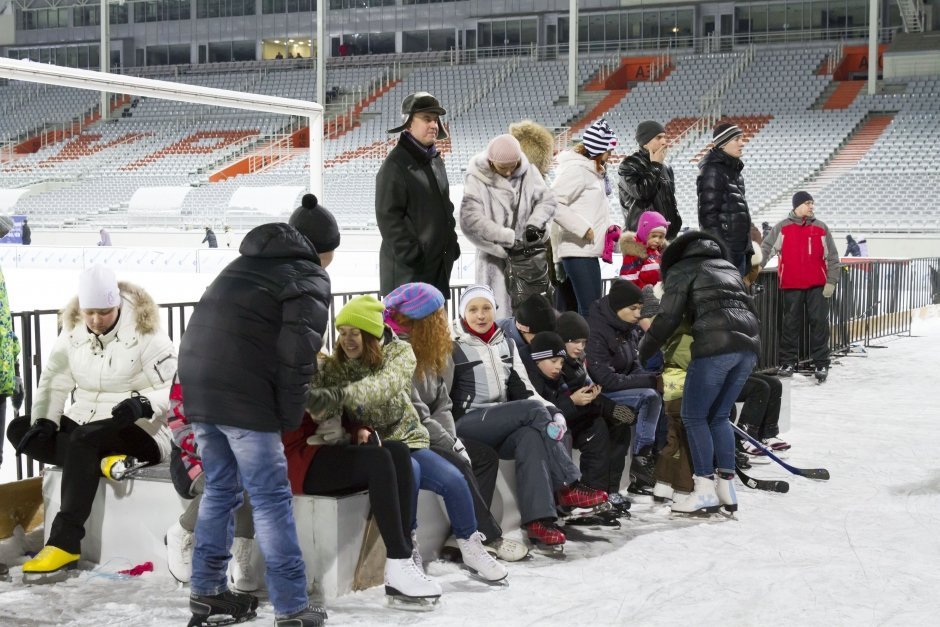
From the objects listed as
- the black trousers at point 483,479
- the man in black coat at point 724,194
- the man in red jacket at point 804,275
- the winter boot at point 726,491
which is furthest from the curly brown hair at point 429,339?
the man in red jacket at point 804,275

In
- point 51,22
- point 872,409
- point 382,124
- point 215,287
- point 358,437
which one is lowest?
point 872,409

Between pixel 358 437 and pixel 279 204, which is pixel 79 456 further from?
pixel 279 204

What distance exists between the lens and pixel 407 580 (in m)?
4.09

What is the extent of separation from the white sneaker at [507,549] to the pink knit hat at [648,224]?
9.30ft

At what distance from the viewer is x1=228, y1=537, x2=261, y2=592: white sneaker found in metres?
4.28

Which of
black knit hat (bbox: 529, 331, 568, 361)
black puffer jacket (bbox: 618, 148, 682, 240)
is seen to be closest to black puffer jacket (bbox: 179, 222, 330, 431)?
black knit hat (bbox: 529, 331, 568, 361)

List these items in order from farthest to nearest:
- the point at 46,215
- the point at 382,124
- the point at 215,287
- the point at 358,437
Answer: the point at 382,124 → the point at 46,215 → the point at 358,437 → the point at 215,287

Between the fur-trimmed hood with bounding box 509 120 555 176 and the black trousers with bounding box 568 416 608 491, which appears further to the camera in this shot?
the fur-trimmed hood with bounding box 509 120 555 176

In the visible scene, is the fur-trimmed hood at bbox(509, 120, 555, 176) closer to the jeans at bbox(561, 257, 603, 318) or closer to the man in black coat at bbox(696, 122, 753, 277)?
the jeans at bbox(561, 257, 603, 318)

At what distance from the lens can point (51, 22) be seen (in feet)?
172

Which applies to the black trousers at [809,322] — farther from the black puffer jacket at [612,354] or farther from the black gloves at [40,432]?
the black gloves at [40,432]

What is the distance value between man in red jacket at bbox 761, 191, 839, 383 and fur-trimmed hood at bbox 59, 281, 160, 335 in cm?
751

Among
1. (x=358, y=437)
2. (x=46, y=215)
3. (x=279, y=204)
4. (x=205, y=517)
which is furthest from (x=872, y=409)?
(x=46, y=215)

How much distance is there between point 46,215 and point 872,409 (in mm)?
28878
